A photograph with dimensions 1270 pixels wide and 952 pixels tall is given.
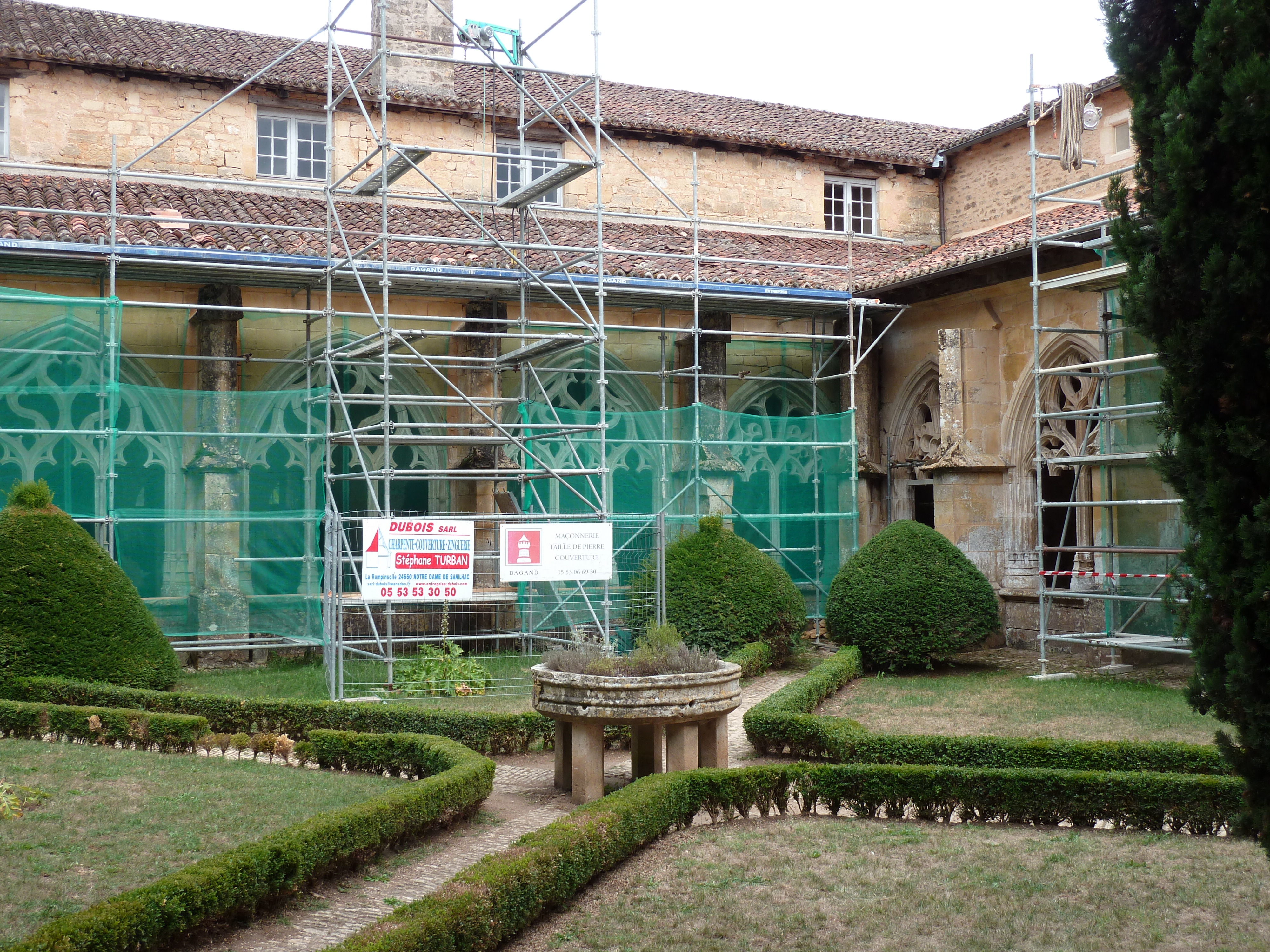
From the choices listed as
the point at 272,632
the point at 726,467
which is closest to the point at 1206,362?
the point at 272,632

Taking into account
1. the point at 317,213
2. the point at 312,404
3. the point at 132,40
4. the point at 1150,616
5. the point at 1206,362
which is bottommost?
the point at 1150,616

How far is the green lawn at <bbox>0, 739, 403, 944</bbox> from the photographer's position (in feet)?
17.8

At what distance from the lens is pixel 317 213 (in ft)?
50.2

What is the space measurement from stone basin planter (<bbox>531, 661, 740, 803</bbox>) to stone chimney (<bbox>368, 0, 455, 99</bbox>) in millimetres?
11759

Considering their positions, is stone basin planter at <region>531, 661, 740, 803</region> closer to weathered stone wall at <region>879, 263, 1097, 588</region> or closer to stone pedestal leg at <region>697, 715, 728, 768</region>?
stone pedestal leg at <region>697, 715, 728, 768</region>

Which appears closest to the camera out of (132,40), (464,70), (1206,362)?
(1206,362)

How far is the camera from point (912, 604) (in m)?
12.8

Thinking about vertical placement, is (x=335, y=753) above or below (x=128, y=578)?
below

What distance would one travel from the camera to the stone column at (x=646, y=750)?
7863 mm

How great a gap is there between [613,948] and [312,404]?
1031 cm

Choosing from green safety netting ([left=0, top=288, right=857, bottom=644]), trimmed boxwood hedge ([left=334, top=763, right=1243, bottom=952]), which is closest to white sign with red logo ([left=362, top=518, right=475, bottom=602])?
green safety netting ([left=0, top=288, right=857, bottom=644])

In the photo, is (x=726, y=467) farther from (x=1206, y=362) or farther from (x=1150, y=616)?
(x=1206, y=362)

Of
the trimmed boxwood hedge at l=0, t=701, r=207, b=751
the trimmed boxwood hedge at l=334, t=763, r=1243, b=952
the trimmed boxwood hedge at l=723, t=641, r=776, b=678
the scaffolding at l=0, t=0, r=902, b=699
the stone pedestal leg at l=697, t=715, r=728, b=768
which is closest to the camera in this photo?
the trimmed boxwood hedge at l=334, t=763, r=1243, b=952

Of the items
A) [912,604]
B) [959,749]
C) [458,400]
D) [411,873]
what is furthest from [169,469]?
[959,749]
